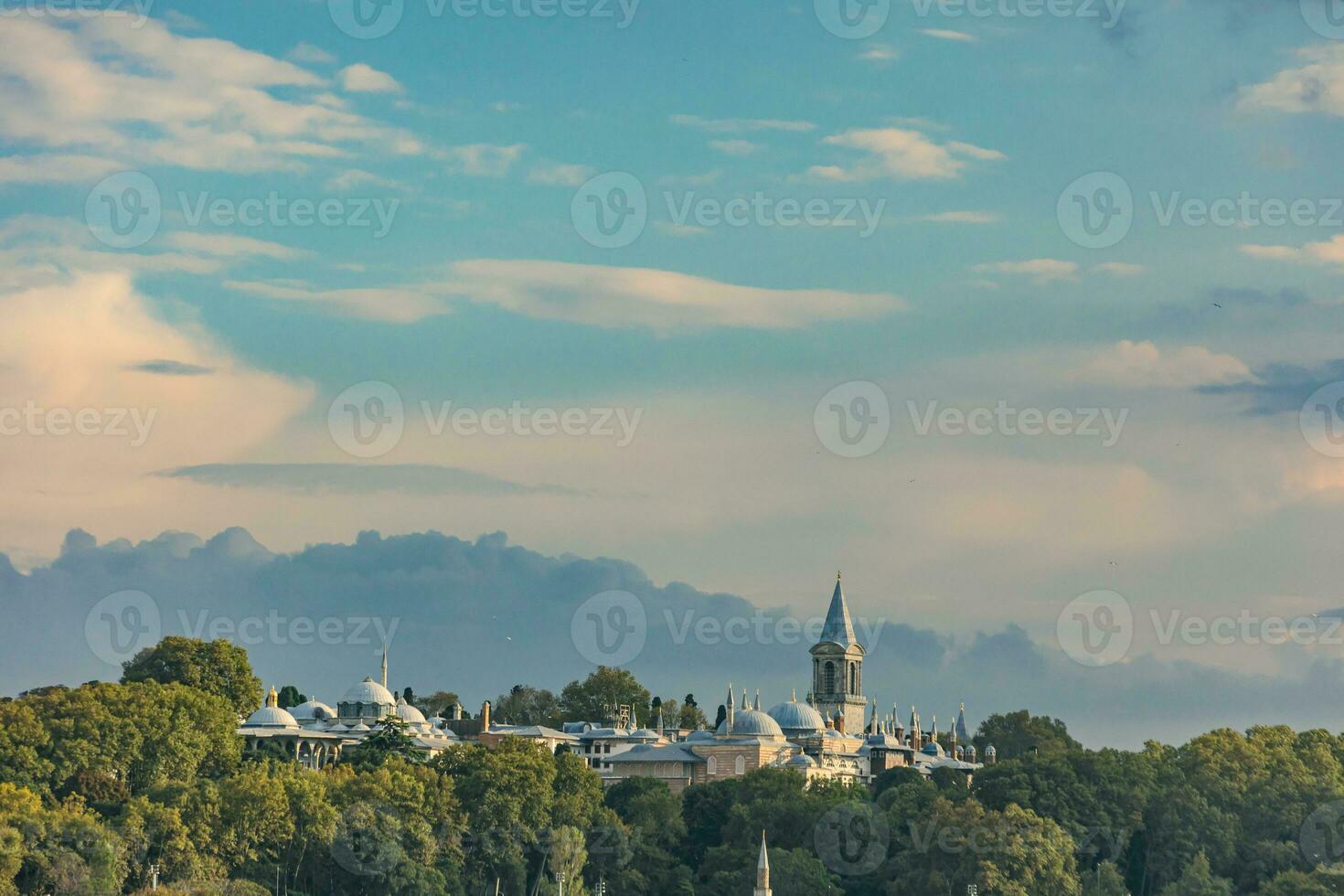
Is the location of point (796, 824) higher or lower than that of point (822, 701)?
lower

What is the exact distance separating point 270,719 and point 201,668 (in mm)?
15459

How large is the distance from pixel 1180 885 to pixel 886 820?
13218mm

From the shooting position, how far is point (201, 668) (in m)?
110

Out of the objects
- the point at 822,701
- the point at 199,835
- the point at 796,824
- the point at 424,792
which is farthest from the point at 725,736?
the point at 199,835

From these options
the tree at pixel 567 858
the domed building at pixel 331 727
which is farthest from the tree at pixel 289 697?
the tree at pixel 567 858

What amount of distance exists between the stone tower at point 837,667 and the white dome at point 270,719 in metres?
44.8

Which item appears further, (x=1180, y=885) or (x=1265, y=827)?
(x=1265, y=827)

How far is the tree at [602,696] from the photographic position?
16600 centimetres

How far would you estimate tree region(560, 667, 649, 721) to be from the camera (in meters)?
166

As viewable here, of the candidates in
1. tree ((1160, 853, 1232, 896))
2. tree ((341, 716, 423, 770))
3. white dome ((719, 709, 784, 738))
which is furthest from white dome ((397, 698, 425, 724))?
tree ((1160, 853, 1232, 896))

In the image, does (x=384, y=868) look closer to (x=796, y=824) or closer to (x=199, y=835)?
(x=199, y=835)

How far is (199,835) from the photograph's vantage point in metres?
84.1

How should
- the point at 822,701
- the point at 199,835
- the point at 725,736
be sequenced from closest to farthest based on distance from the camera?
the point at 199,835 < the point at 725,736 < the point at 822,701

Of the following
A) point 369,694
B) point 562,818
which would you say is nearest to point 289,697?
point 369,694
